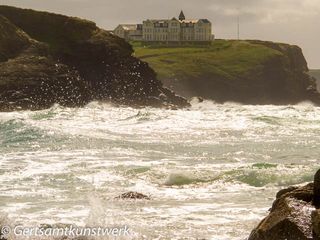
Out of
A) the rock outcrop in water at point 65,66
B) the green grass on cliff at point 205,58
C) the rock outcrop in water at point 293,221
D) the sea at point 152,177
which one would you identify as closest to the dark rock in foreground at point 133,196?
the sea at point 152,177

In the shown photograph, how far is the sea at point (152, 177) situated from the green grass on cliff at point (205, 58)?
102m

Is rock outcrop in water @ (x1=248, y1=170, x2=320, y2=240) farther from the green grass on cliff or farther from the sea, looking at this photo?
the green grass on cliff

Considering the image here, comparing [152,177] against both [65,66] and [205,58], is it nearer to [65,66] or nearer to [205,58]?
[65,66]

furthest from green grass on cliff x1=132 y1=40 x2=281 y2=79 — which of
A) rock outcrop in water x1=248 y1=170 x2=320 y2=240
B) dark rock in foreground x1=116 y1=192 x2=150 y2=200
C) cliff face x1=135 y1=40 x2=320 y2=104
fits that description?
rock outcrop in water x1=248 y1=170 x2=320 y2=240

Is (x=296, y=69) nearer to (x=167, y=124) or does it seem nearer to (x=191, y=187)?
(x=167, y=124)

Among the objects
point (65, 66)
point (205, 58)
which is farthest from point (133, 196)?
point (205, 58)

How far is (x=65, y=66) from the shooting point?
99.6 metres

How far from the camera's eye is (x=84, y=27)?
11138cm

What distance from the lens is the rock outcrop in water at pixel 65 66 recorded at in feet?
294

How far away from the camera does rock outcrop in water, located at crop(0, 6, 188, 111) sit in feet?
294

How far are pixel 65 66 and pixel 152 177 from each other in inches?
3078

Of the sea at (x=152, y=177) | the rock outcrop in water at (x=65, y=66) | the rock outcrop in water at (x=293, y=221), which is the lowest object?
the sea at (x=152, y=177)

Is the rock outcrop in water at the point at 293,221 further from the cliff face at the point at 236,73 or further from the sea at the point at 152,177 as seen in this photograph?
the cliff face at the point at 236,73

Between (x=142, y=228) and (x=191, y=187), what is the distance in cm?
788
